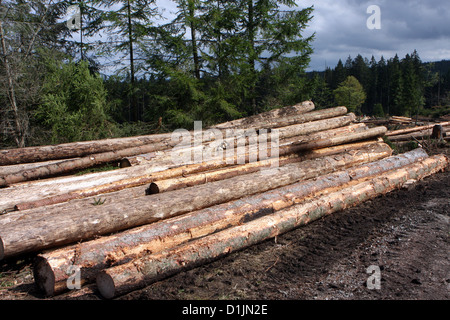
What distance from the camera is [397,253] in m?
4.69

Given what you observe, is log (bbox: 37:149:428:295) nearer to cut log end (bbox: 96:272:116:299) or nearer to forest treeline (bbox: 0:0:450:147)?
cut log end (bbox: 96:272:116:299)

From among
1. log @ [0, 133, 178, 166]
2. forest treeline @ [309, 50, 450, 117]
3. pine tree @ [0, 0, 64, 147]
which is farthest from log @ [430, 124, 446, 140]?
forest treeline @ [309, 50, 450, 117]

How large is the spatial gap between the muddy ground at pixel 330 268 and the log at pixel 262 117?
4958 mm

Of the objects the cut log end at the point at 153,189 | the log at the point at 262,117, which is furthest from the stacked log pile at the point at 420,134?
the cut log end at the point at 153,189

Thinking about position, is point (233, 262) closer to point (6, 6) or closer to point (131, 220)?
point (131, 220)

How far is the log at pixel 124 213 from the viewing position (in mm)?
4133

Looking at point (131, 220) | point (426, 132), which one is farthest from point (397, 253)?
point (426, 132)

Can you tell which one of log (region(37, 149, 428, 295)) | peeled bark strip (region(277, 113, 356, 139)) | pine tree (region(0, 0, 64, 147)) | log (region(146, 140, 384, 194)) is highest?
pine tree (region(0, 0, 64, 147))

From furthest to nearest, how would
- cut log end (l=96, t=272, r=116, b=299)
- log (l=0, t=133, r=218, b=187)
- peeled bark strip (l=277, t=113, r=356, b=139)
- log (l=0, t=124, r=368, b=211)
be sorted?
peeled bark strip (l=277, t=113, r=356, b=139), log (l=0, t=133, r=218, b=187), log (l=0, t=124, r=368, b=211), cut log end (l=96, t=272, r=116, b=299)

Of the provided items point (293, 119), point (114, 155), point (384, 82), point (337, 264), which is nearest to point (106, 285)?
point (337, 264)

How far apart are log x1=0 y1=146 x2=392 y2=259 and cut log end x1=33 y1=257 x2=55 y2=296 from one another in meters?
0.33

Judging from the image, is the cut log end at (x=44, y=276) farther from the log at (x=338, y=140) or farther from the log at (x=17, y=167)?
the log at (x=338, y=140)

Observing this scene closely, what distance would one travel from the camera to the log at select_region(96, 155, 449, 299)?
377cm

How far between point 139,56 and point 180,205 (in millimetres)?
12136
